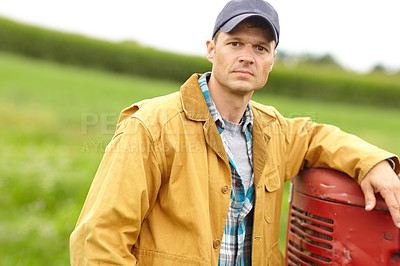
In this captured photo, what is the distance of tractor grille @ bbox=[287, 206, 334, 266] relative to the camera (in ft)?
7.07

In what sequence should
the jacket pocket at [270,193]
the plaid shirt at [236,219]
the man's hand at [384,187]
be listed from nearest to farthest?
the man's hand at [384,187], the plaid shirt at [236,219], the jacket pocket at [270,193]

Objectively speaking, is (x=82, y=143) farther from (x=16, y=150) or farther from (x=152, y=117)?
(x=152, y=117)

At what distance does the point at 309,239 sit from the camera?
7.42 ft

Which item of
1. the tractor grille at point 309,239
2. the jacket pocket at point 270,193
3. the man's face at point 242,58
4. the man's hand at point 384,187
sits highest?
the man's face at point 242,58

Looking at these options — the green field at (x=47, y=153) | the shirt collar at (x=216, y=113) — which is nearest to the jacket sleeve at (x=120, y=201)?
the shirt collar at (x=216, y=113)

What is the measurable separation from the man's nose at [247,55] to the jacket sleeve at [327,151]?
0.56m

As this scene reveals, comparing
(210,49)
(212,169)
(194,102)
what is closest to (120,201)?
(212,169)

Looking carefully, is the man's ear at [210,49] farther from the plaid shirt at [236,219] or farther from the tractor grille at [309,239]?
the tractor grille at [309,239]

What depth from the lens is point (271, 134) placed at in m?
2.37

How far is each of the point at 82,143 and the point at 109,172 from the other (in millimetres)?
5655

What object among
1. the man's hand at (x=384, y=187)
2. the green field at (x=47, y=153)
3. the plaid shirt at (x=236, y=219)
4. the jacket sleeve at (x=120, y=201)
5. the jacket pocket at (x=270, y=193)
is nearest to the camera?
the jacket sleeve at (x=120, y=201)

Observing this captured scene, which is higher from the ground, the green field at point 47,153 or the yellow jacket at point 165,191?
the yellow jacket at point 165,191

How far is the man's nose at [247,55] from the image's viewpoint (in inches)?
83.0

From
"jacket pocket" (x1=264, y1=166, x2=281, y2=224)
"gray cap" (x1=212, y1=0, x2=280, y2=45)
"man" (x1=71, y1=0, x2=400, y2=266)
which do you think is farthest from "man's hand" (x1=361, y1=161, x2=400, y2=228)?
"gray cap" (x1=212, y1=0, x2=280, y2=45)
